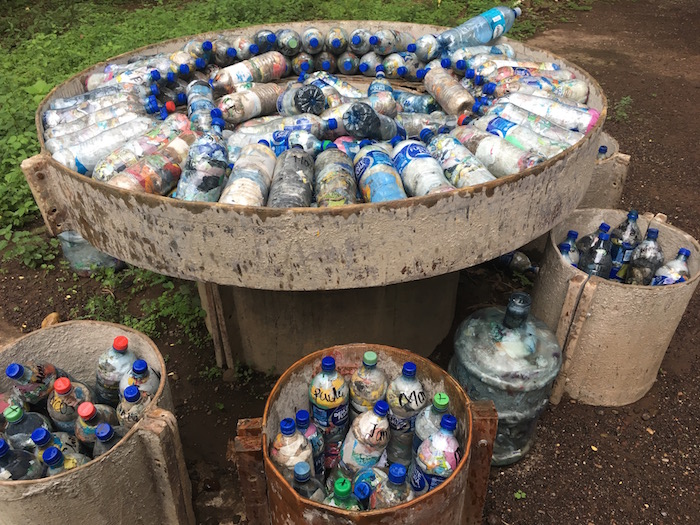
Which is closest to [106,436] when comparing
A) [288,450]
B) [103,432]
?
[103,432]

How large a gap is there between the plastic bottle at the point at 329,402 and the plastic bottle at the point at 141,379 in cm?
75

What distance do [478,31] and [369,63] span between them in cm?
92

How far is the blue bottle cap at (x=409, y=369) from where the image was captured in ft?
7.64

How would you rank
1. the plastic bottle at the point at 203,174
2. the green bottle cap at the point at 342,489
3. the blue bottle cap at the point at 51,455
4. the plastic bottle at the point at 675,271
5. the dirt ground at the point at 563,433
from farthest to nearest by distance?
1. the plastic bottle at the point at 675,271
2. the dirt ground at the point at 563,433
3. the plastic bottle at the point at 203,174
4. the blue bottle cap at the point at 51,455
5. the green bottle cap at the point at 342,489

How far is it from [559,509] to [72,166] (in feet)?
10.4

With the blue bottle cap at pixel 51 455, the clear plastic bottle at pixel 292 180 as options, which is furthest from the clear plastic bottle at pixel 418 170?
the blue bottle cap at pixel 51 455

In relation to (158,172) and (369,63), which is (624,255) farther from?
(158,172)

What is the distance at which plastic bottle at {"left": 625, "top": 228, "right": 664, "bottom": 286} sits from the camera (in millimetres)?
3387

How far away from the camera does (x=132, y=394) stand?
238cm

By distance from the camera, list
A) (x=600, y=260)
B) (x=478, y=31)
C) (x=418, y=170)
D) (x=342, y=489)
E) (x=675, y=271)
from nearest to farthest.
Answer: (x=342, y=489)
(x=418, y=170)
(x=675, y=271)
(x=600, y=260)
(x=478, y=31)

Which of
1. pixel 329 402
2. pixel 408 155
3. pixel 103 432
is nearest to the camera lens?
Result: pixel 103 432

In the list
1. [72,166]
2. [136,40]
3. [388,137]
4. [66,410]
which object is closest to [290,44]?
[388,137]

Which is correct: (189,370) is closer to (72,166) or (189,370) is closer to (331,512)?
(72,166)

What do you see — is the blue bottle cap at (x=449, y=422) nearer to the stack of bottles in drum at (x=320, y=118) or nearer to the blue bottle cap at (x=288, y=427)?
the blue bottle cap at (x=288, y=427)
